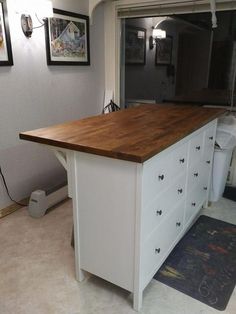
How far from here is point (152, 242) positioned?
5.29 feet

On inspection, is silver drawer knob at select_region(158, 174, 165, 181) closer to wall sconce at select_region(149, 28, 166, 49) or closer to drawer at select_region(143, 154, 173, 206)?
drawer at select_region(143, 154, 173, 206)

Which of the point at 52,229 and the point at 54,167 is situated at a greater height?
the point at 54,167

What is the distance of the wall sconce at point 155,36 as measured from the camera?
10.4 feet

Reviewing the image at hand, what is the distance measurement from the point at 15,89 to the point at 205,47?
6.42ft

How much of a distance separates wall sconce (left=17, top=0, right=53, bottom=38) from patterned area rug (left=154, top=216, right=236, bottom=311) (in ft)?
7.17

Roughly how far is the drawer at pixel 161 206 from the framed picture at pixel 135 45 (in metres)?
1.99

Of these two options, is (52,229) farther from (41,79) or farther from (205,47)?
(205,47)

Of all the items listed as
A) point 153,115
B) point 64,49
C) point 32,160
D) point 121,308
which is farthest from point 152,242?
point 64,49

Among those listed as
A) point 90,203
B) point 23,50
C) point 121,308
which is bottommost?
point 121,308

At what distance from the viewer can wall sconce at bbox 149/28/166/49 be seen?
3.17m

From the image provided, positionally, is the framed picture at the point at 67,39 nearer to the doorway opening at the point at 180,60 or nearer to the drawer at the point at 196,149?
the doorway opening at the point at 180,60

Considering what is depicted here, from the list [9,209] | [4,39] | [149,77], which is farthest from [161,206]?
[149,77]

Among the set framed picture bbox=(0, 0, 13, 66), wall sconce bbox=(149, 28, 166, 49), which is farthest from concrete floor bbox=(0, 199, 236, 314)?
wall sconce bbox=(149, 28, 166, 49)

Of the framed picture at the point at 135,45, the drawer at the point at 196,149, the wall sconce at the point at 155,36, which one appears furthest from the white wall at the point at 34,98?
the drawer at the point at 196,149
